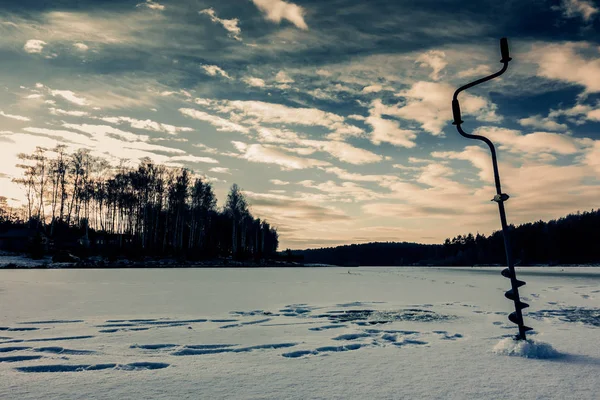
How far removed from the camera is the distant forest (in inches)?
3723

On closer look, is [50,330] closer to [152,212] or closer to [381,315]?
[381,315]

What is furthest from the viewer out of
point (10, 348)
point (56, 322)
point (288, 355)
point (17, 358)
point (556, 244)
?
point (556, 244)

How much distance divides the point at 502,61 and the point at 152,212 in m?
47.5

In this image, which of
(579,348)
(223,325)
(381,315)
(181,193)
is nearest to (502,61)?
(579,348)

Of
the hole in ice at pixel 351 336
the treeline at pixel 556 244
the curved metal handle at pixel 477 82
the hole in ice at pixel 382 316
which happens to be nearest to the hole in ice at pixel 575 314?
the hole in ice at pixel 382 316

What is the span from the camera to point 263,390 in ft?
9.38

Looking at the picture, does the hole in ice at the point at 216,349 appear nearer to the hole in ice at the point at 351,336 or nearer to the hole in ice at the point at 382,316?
the hole in ice at the point at 351,336

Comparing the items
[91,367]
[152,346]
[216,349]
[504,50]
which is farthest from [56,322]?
[504,50]

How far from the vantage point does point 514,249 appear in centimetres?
11125

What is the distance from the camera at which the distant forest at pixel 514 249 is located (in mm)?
94562

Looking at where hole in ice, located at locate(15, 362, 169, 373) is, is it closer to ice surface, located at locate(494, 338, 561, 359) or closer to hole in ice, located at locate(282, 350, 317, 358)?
hole in ice, located at locate(282, 350, 317, 358)

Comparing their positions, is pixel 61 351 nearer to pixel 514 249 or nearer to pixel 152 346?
pixel 152 346

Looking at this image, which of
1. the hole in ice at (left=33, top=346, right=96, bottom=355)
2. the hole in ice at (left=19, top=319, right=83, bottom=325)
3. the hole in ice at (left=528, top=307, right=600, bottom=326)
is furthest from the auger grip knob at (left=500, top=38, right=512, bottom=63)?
the hole in ice at (left=19, top=319, right=83, bottom=325)

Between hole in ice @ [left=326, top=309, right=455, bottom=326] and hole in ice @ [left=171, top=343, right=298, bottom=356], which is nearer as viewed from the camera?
hole in ice @ [left=171, top=343, right=298, bottom=356]
